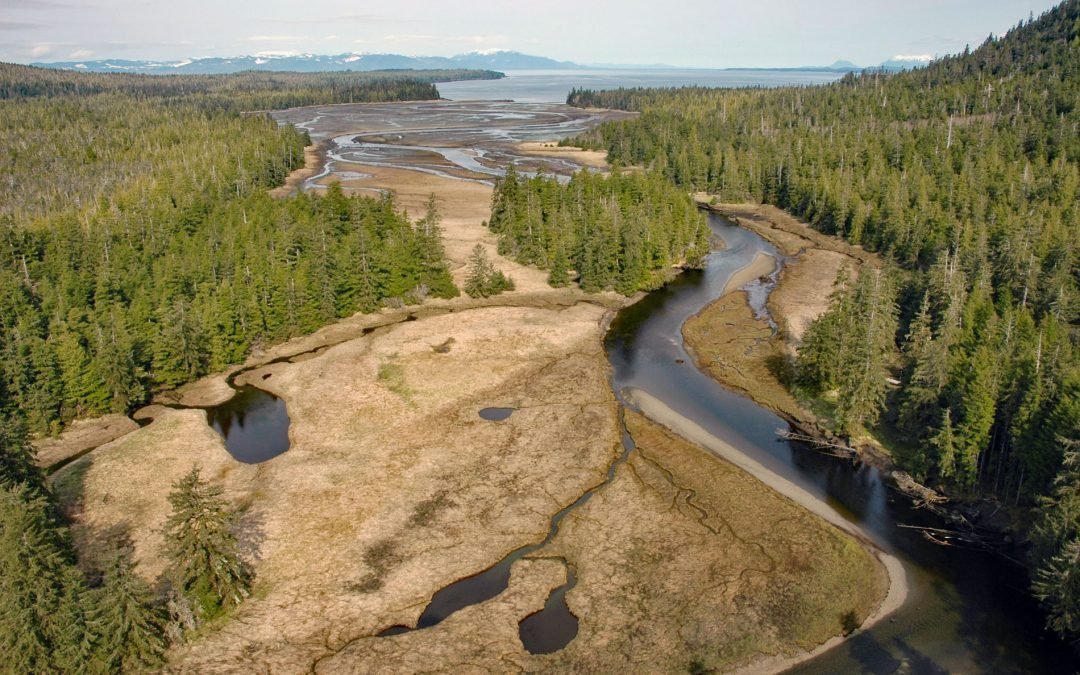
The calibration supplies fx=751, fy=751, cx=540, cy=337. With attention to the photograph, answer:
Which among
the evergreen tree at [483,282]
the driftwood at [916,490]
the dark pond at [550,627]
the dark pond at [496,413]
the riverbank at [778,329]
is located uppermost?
the evergreen tree at [483,282]

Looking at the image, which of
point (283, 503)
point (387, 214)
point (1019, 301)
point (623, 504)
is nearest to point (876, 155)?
point (1019, 301)

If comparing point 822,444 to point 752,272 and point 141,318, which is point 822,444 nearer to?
point 752,272

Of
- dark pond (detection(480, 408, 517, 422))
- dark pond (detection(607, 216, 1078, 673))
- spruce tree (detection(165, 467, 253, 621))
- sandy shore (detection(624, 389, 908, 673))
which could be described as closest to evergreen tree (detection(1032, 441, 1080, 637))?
dark pond (detection(607, 216, 1078, 673))

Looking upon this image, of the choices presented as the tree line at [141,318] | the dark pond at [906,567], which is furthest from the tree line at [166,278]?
the dark pond at [906,567]

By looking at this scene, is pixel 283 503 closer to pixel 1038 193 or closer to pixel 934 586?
pixel 934 586

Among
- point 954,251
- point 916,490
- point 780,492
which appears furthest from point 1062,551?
point 954,251

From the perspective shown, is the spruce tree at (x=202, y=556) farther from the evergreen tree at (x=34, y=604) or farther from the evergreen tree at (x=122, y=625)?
the evergreen tree at (x=34, y=604)

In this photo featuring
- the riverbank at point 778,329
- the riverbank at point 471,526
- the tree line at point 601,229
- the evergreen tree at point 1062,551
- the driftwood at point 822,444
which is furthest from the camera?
the tree line at point 601,229
